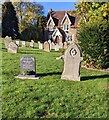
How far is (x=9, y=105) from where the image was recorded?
8.45 metres

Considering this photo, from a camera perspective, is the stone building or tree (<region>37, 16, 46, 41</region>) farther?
the stone building

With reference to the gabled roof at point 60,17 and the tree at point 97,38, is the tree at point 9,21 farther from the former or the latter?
the tree at point 97,38

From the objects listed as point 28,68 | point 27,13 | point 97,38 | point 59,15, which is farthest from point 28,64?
point 59,15

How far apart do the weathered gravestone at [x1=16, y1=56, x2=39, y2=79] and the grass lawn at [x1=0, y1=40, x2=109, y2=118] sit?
16.6 inches

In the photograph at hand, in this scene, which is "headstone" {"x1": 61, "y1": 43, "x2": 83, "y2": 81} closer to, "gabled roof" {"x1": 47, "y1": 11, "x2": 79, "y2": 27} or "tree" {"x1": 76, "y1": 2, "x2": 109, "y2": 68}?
"tree" {"x1": 76, "y1": 2, "x2": 109, "y2": 68}

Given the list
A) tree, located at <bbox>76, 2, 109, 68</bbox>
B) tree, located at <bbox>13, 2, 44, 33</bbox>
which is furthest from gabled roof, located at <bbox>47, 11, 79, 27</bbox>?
tree, located at <bbox>76, 2, 109, 68</bbox>

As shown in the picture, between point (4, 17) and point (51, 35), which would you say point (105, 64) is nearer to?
point (4, 17)

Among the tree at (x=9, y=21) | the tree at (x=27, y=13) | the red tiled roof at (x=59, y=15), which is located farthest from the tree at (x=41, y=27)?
the tree at (x=9, y=21)

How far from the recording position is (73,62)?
38.8 ft

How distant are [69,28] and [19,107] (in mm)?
42811

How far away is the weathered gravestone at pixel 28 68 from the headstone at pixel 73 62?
52.1 inches

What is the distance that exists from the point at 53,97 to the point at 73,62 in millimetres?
2873

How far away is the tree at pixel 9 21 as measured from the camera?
137ft

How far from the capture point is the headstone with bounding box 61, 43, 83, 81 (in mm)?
11789
